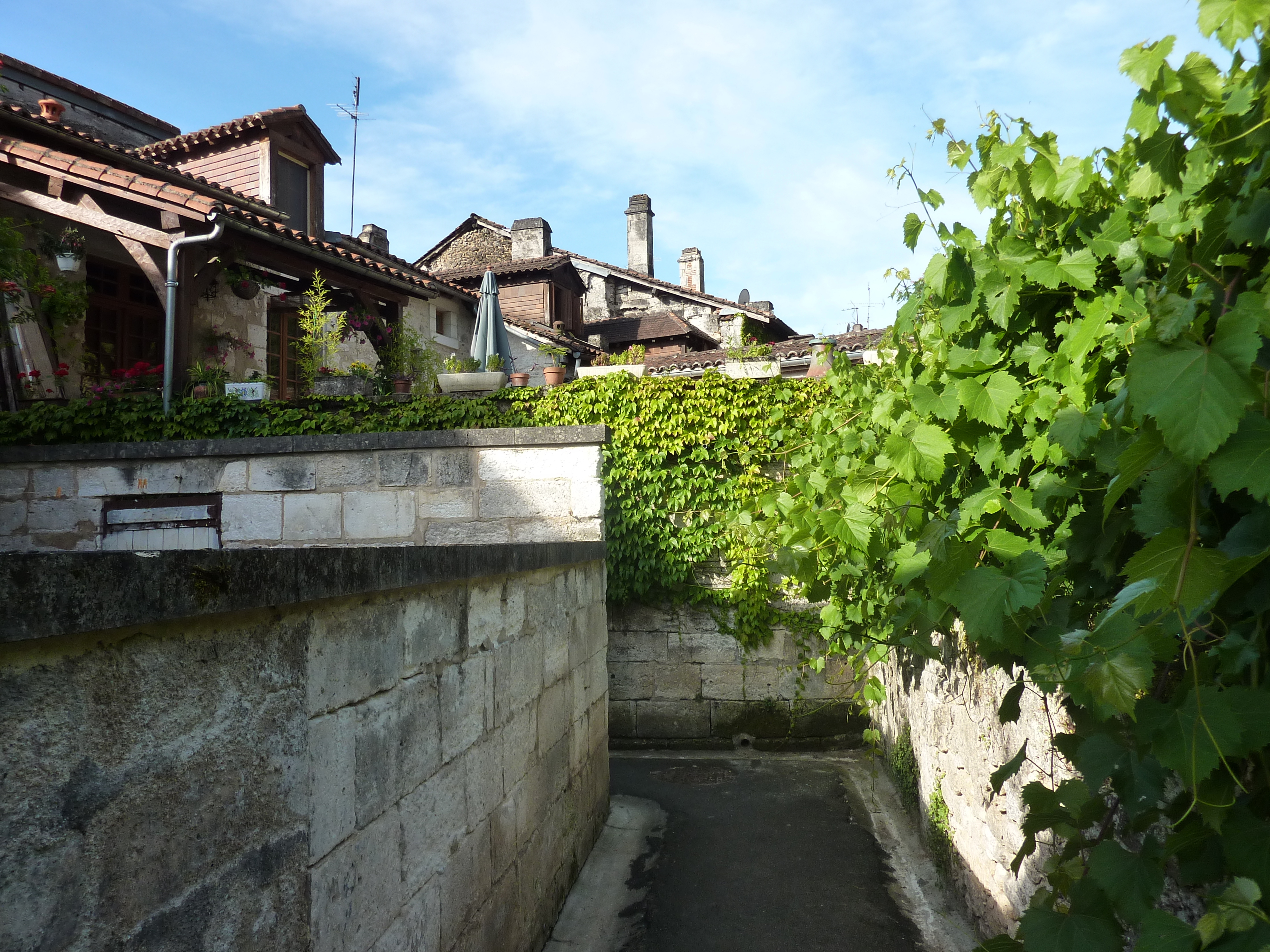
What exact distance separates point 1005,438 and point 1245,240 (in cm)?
114

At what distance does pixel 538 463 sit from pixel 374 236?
1630 centimetres

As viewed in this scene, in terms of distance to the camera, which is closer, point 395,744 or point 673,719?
point 395,744

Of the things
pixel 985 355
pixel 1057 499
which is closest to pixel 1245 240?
pixel 1057 499

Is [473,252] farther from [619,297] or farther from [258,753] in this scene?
[258,753]

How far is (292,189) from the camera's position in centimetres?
1461

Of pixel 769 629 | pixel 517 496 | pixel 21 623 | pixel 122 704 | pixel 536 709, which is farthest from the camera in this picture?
pixel 769 629

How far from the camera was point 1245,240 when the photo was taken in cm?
117

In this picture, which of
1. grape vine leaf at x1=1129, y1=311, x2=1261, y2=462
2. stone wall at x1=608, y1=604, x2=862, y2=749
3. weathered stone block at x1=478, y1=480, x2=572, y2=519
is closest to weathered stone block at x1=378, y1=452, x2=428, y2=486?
weathered stone block at x1=478, y1=480, x2=572, y2=519

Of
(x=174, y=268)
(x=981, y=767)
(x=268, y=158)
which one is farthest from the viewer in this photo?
(x=268, y=158)

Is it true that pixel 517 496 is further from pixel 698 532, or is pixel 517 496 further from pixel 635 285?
pixel 635 285

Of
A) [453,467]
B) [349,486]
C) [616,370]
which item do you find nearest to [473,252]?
[616,370]

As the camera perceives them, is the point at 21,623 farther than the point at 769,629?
No

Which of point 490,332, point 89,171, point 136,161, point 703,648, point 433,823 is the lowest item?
point 703,648

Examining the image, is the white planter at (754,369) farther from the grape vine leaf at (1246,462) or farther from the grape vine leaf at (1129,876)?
the grape vine leaf at (1246,462)
